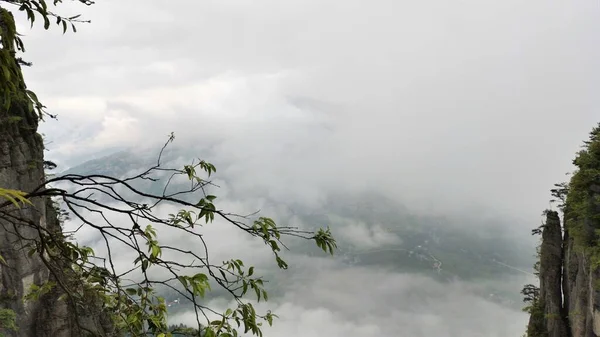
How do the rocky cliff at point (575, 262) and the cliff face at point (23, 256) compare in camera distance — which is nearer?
the cliff face at point (23, 256)

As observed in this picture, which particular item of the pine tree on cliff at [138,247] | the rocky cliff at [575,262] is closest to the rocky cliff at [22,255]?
the pine tree on cliff at [138,247]

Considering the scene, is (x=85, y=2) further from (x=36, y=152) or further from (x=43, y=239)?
(x=36, y=152)

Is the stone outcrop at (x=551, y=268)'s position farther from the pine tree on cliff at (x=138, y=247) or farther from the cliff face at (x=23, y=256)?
the pine tree on cliff at (x=138, y=247)

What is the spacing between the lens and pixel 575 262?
101ft

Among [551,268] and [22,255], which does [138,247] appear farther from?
[551,268]

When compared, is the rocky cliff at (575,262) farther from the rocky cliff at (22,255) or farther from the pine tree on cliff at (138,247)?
the rocky cliff at (22,255)

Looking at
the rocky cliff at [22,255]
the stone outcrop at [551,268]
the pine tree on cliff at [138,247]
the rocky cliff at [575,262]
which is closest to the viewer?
the pine tree on cliff at [138,247]

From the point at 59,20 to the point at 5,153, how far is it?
2137 centimetres

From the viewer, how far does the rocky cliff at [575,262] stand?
83.0ft

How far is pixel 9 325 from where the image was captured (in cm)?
1531

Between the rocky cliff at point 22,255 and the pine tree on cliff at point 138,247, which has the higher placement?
the rocky cliff at point 22,255

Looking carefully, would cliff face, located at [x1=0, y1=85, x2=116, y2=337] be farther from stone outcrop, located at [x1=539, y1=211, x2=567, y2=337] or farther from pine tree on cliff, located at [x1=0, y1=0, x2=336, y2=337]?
stone outcrop, located at [x1=539, y1=211, x2=567, y2=337]

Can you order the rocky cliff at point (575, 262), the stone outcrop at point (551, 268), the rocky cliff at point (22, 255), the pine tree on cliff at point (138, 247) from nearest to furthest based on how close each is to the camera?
the pine tree on cliff at point (138, 247) → the rocky cliff at point (22, 255) → the rocky cliff at point (575, 262) → the stone outcrop at point (551, 268)

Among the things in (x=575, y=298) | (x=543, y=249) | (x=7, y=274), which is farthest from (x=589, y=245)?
(x=7, y=274)
